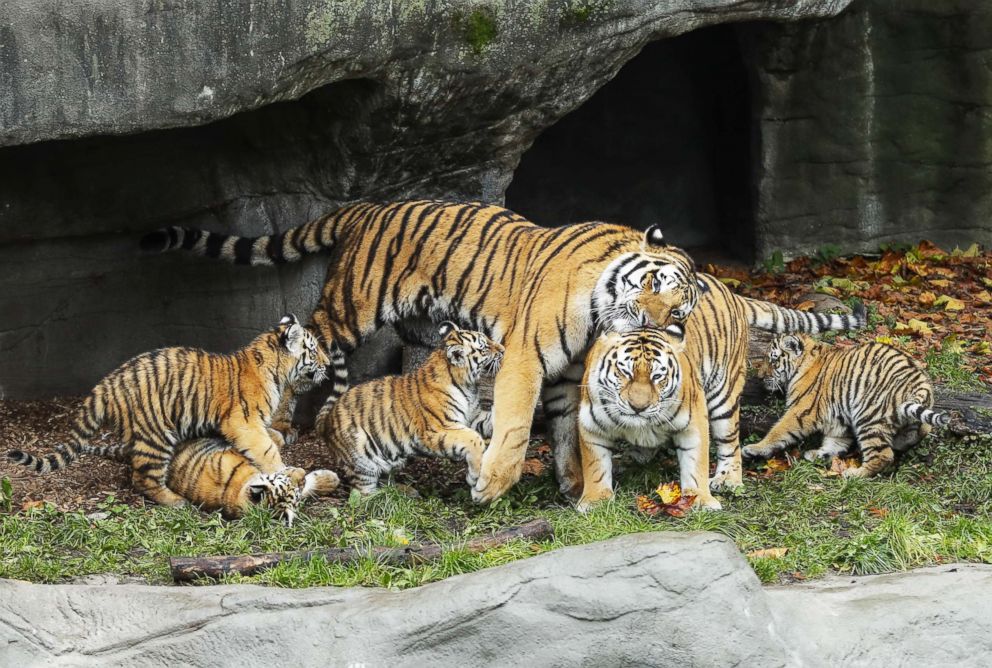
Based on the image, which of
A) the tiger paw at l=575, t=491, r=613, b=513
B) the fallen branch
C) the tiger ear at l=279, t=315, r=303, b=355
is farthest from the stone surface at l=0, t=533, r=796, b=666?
the tiger ear at l=279, t=315, r=303, b=355

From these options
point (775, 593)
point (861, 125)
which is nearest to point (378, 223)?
point (775, 593)

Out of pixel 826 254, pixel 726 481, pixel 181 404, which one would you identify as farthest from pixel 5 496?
pixel 826 254

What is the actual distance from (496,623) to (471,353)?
2119 mm

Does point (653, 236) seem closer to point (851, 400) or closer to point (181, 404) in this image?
point (851, 400)

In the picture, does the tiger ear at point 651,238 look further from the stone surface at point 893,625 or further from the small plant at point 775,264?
the small plant at point 775,264

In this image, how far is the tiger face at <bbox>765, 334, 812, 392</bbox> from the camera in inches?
285

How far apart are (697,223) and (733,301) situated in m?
4.72

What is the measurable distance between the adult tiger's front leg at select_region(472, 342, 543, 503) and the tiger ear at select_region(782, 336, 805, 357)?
66.7 inches

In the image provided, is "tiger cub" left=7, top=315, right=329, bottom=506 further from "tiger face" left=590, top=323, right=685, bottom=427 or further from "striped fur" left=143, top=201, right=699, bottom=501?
"tiger face" left=590, top=323, right=685, bottom=427

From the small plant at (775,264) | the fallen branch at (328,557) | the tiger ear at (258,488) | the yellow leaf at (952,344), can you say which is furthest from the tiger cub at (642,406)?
the small plant at (775,264)

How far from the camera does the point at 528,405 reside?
20.4 ft

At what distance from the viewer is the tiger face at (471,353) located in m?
6.48

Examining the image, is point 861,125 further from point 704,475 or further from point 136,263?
point 136,263

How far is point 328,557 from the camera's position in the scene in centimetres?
543
